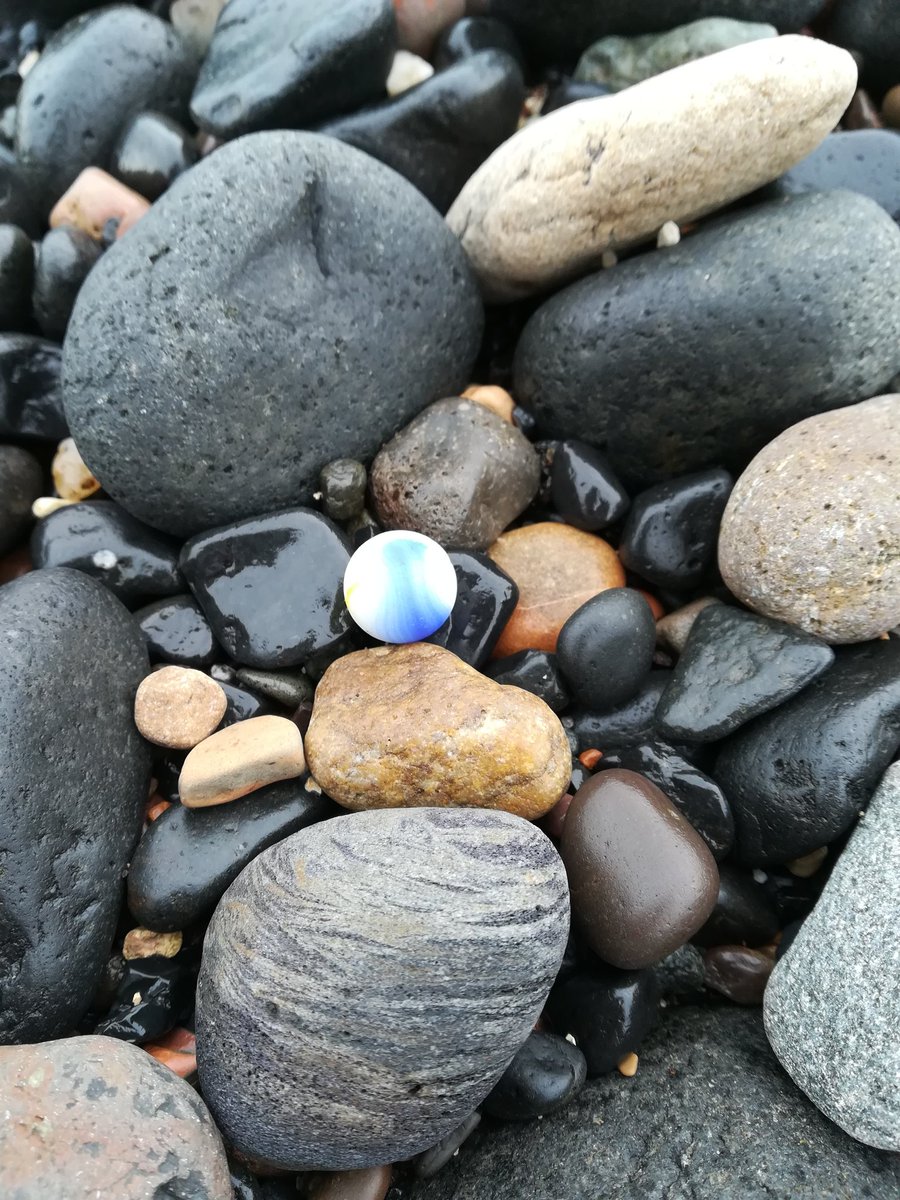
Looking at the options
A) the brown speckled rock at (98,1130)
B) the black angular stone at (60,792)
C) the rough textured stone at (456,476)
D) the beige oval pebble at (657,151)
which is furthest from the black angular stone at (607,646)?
the brown speckled rock at (98,1130)

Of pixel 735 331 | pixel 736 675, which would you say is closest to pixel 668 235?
pixel 735 331

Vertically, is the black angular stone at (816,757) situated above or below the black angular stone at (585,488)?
below

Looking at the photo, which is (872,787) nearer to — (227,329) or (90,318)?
(227,329)

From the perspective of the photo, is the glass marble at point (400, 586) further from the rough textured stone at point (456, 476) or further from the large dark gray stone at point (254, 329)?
the large dark gray stone at point (254, 329)

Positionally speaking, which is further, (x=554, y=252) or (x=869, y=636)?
(x=554, y=252)

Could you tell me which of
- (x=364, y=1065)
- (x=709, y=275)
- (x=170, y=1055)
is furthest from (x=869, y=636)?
(x=170, y=1055)

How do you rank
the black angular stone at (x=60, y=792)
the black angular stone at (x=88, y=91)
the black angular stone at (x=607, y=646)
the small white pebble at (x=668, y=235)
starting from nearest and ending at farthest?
the black angular stone at (x=60, y=792), the black angular stone at (x=607, y=646), the small white pebble at (x=668, y=235), the black angular stone at (x=88, y=91)
